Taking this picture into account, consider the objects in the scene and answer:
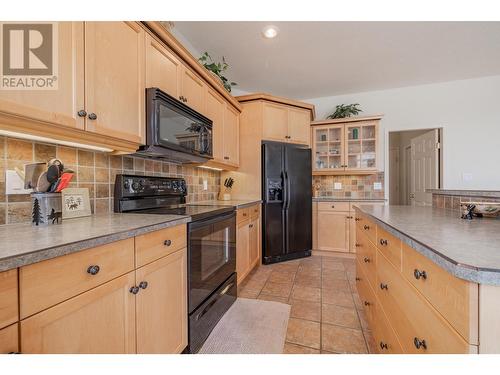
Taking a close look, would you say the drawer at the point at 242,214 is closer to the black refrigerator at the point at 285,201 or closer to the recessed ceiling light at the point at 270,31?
the black refrigerator at the point at 285,201

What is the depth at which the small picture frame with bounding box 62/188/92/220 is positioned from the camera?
4.01ft

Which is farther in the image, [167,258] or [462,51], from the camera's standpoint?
[462,51]

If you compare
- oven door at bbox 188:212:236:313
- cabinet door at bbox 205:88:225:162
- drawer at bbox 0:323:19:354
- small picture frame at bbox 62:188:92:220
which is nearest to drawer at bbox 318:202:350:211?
cabinet door at bbox 205:88:225:162

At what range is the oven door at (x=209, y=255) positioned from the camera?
4.59 feet

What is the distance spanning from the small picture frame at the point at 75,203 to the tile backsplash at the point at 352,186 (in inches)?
136

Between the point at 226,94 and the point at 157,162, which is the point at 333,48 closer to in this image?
the point at 226,94

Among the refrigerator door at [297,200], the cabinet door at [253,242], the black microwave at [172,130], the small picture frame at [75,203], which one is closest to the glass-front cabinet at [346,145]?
the refrigerator door at [297,200]

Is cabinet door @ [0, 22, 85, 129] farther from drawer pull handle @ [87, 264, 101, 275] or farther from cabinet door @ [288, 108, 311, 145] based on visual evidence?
cabinet door @ [288, 108, 311, 145]

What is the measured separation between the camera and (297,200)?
10.5ft

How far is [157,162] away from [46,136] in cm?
97

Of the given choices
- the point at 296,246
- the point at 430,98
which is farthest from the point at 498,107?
the point at 296,246

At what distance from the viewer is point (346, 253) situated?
342 centimetres
